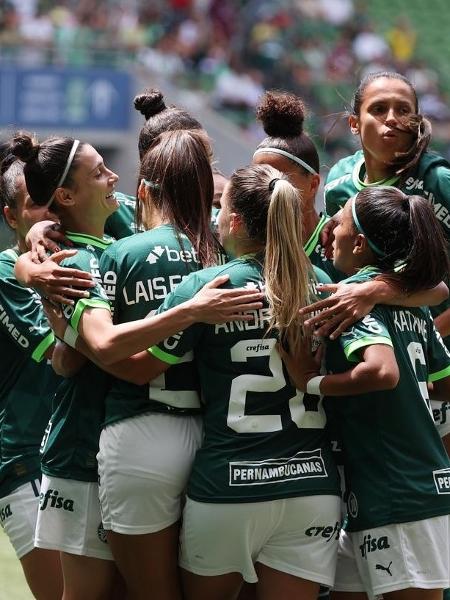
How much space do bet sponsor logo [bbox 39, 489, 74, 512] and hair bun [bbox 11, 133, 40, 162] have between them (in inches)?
43.1

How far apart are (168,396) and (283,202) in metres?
0.67

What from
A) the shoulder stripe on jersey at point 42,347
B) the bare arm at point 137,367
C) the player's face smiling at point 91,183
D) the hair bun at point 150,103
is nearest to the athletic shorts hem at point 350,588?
the bare arm at point 137,367

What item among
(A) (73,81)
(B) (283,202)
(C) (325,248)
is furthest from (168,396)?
(A) (73,81)

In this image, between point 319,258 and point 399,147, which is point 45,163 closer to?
point 319,258

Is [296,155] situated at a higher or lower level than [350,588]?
higher

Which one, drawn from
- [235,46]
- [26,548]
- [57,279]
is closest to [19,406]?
[26,548]

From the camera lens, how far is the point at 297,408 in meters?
3.11

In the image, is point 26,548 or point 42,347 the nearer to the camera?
point 42,347

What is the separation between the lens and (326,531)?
3100 mm

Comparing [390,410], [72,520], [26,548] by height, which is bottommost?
[26,548]

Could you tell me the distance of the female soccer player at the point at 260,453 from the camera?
3.02m

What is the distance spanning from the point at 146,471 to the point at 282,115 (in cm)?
166

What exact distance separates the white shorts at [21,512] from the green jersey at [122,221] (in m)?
0.99

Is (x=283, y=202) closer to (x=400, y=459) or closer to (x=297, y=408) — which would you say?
(x=297, y=408)
